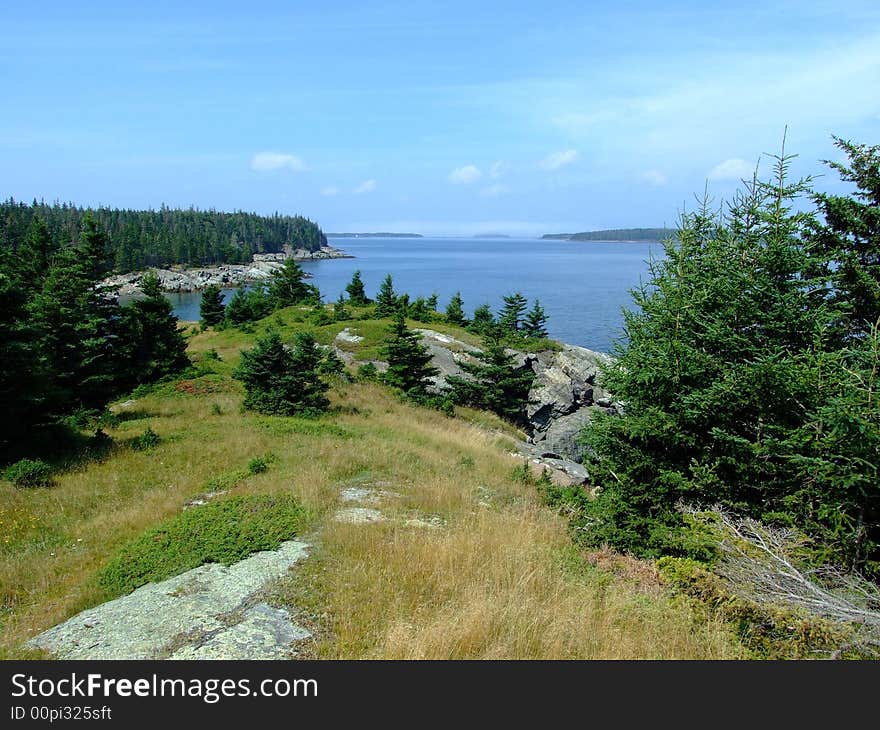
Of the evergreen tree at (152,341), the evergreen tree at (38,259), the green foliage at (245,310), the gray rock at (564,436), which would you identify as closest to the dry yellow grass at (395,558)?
the gray rock at (564,436)

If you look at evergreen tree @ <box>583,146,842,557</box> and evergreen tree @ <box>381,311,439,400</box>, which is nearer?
evergreen tree @ <box>583,146,842,557</box>

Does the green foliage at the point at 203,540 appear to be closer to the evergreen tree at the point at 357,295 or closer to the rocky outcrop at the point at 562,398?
the rocky outcrop at the point at 562,398

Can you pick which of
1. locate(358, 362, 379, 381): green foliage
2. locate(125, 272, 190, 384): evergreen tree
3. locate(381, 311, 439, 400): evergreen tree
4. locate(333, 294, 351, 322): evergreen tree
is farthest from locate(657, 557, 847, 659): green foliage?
locate(333, 294, 351, 322): evergreen tree

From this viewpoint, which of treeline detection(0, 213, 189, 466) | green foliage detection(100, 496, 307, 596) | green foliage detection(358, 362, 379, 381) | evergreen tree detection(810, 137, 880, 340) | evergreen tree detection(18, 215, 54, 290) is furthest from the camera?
evergreen tree detection(18, 215, 54, 290)

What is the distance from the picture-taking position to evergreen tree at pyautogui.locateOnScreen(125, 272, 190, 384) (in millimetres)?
27875

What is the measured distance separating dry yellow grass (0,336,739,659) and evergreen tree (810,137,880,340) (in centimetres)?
770

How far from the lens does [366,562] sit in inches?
269

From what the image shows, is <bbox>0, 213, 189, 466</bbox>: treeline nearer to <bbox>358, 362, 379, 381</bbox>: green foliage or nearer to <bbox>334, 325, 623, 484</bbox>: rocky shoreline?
<bbox>358, 362, 379, 381</bbox>: green foliage

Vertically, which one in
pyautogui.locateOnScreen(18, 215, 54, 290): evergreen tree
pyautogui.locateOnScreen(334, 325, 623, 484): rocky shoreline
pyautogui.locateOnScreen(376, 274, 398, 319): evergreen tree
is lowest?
pyautogui.locateOnScreen(334, 325, 623, 484): rocky shoreline

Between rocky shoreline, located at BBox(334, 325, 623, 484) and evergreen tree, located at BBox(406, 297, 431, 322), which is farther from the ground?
evergreen tree, located at BBox(406, 297, 431, 322)

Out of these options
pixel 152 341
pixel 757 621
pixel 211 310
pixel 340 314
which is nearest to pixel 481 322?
pixel 340 314

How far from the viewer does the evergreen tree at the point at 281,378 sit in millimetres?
21516

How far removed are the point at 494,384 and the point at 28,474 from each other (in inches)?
854

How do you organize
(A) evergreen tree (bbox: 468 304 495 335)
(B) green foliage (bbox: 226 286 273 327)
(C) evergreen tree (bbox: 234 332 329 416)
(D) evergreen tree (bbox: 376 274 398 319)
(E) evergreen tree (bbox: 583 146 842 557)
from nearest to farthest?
(E) evergreen tree (bbox: 583 146 842 557), (C) evergreen tree (bbox: 234 332 329 416), (A) evergreen tree (bbox: 468 304 495 335), (D) evergreen tree (bbox: 376 274 398 319), (B) green foliage (bbox: 226 286 273 327)
